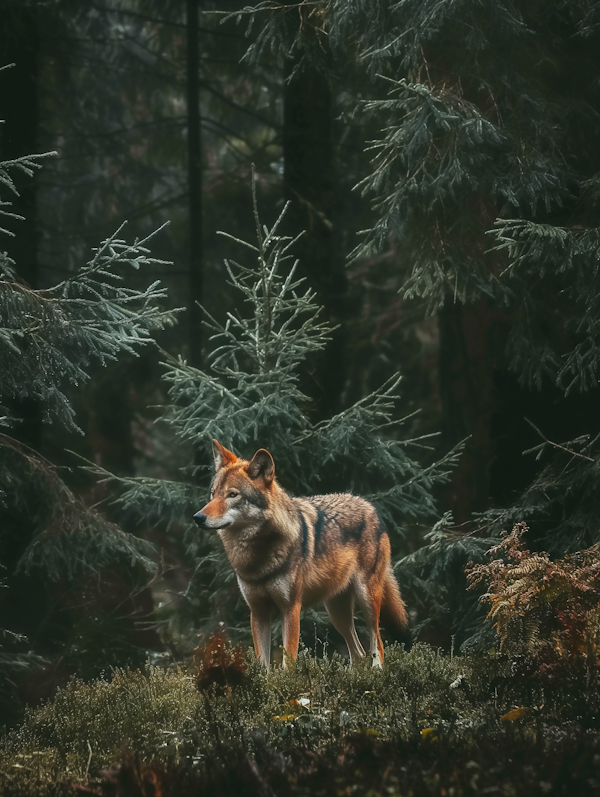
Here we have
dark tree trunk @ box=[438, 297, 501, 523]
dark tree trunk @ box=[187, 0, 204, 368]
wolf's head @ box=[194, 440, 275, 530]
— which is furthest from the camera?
dark tree trunk @ box=[187, 0, 204, 368]

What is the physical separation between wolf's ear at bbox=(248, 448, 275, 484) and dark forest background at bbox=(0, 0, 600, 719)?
1471mm

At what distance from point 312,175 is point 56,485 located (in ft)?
18.1

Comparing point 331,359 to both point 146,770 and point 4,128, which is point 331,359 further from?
point 146,770

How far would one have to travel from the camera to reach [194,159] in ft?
→ 42.9

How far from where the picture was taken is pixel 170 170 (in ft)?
44.8

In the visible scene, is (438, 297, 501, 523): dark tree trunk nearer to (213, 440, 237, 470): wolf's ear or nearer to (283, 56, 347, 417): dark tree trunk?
(283, 56, 347, 417): dark tree trunk

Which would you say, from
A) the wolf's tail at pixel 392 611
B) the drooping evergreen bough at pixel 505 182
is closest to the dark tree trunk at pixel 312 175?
the drooping evergreen bough at pixel 505 182

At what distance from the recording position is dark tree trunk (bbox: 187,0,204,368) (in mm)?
12859

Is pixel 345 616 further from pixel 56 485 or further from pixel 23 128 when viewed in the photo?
pixel 23 128

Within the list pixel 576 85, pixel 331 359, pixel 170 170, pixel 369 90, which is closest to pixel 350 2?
pixel 576 85

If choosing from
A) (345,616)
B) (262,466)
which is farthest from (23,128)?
(345,616)

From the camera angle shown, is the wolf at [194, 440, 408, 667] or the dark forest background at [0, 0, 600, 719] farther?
the dark forest background at [0, 0, 600, 719]

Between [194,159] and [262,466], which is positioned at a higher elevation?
[194,159]

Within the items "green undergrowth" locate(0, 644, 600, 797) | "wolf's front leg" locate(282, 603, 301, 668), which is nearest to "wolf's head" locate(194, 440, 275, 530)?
"wolf's front leg" locate(282, 603, 301, 668)
